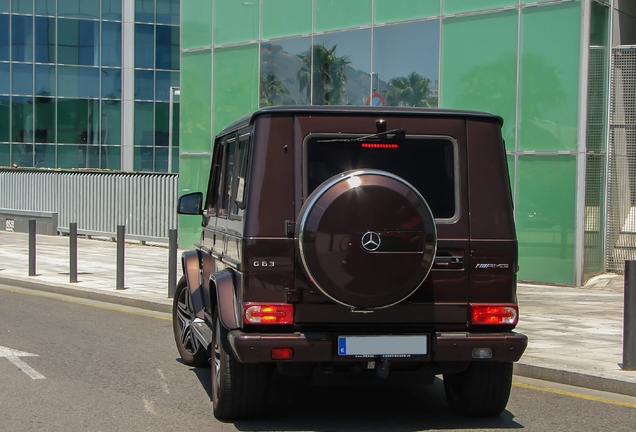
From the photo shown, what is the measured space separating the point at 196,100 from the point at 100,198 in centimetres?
509

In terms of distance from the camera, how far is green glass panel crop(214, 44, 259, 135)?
2127 centimetres

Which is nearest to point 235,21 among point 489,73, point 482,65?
point 482,65

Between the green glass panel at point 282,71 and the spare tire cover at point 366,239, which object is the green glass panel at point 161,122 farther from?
the spare tire cover at point 366,239

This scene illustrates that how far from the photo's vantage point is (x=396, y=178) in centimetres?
570

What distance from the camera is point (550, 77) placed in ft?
51.3

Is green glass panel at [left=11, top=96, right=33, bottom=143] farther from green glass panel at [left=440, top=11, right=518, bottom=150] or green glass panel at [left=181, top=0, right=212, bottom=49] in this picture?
green glass panel at [left=440, top=11, right=518, bottom=150]

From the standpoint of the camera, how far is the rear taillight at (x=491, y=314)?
6.02 m

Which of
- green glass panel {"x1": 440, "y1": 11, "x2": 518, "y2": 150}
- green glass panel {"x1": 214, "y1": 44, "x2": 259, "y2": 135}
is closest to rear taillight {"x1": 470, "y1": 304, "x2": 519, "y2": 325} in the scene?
green glass panel {"x1": 440, "y1": 11, "x2": 518, "y2": 150}

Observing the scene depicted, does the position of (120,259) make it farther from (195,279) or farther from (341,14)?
(341,14)

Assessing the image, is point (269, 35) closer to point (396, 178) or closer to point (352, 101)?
point (352, 101)

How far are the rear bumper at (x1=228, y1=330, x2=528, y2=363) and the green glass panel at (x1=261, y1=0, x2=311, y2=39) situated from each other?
14.9m

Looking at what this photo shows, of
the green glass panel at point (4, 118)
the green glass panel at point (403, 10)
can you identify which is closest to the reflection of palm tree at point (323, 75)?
the green glass panel at point (403, 10)

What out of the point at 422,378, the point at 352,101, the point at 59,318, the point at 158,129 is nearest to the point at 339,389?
the point at 422,378

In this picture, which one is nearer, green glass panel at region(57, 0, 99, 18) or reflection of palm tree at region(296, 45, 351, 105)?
reflection of palm tree at region(296, 45, 351, 105)
